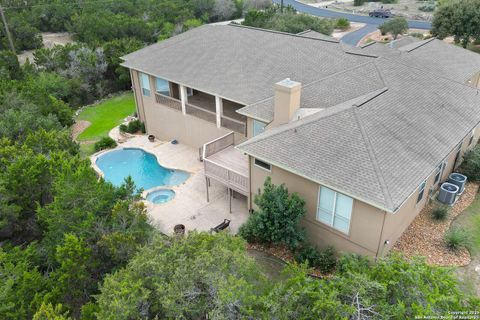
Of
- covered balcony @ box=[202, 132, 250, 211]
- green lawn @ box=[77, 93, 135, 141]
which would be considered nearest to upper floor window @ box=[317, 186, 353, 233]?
covered balcony @ box=[202, 132, 250, 211]

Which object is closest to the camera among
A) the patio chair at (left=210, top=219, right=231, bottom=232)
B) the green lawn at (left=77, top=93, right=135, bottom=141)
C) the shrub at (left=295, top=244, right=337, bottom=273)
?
the shrub at (left=295, top=244, right=337, bottom=273)

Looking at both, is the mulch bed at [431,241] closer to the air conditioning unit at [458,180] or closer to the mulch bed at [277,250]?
the air conditioning unit at [458,180]

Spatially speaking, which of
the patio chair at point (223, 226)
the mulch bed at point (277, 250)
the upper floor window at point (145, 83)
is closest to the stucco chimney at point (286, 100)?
the patio chair at point (223, 226)

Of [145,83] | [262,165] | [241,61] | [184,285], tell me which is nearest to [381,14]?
[241,61]

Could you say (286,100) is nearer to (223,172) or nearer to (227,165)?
(227,165)

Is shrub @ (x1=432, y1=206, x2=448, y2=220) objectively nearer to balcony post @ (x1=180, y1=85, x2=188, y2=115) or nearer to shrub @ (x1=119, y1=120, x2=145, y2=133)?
balcony post @ (x1=180, y1=85, x2=188, y2=115)

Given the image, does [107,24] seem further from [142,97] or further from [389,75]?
[389,75]
